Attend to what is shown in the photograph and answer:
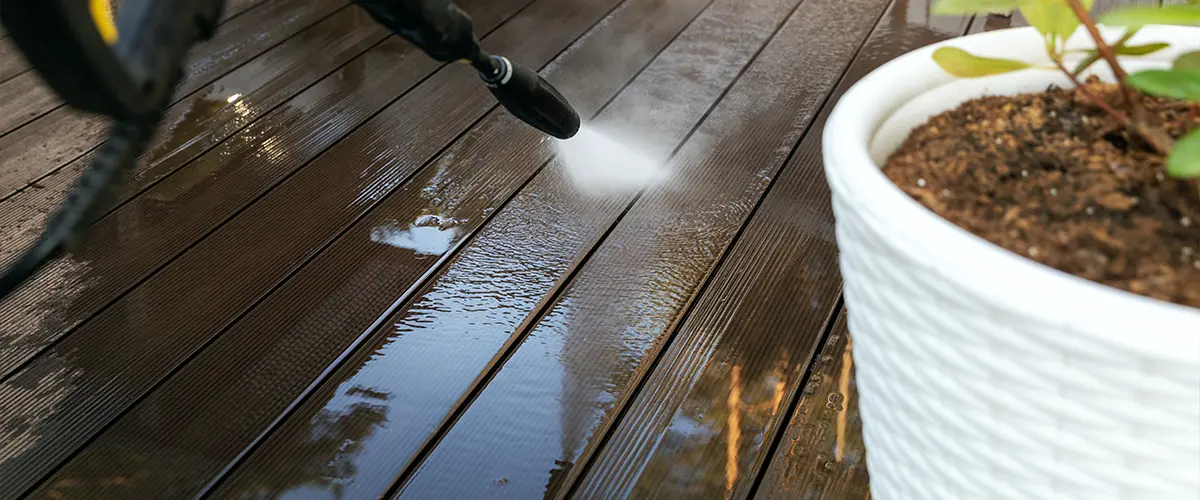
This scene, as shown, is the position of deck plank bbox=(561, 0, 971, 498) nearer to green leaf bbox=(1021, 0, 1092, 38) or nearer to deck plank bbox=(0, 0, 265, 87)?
green leaf bbox=(1021, 0, 1092, 38)

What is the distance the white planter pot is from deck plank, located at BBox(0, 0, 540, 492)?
0.83m

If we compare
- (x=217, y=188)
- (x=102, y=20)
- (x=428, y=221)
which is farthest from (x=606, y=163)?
(x=102, y=20)

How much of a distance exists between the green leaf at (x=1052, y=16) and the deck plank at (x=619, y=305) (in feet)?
1.97

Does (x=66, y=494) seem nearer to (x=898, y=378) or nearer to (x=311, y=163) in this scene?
(x=311, y=163)

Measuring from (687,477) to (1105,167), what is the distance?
20.7 inches

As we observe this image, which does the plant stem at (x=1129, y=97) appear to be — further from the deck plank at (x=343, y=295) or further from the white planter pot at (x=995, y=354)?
the deck plank at (x=343, y=295)

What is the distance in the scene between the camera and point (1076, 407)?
418 mm

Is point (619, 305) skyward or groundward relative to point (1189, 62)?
groundward

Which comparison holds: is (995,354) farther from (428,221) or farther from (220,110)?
(220,110)

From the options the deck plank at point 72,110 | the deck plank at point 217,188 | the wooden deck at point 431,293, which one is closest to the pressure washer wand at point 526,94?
the wooden deck at point 431,293

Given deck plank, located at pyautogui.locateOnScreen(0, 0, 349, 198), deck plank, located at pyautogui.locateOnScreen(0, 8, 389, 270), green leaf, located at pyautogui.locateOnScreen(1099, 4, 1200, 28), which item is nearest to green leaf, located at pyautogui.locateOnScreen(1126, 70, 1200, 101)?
green leaf, located at pyautogui.locateOnScreen(1099, 4, 1200, 28)

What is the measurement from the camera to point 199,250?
121 cm

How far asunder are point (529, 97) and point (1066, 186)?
0.38 metres

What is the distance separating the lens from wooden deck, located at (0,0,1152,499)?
93 cm
